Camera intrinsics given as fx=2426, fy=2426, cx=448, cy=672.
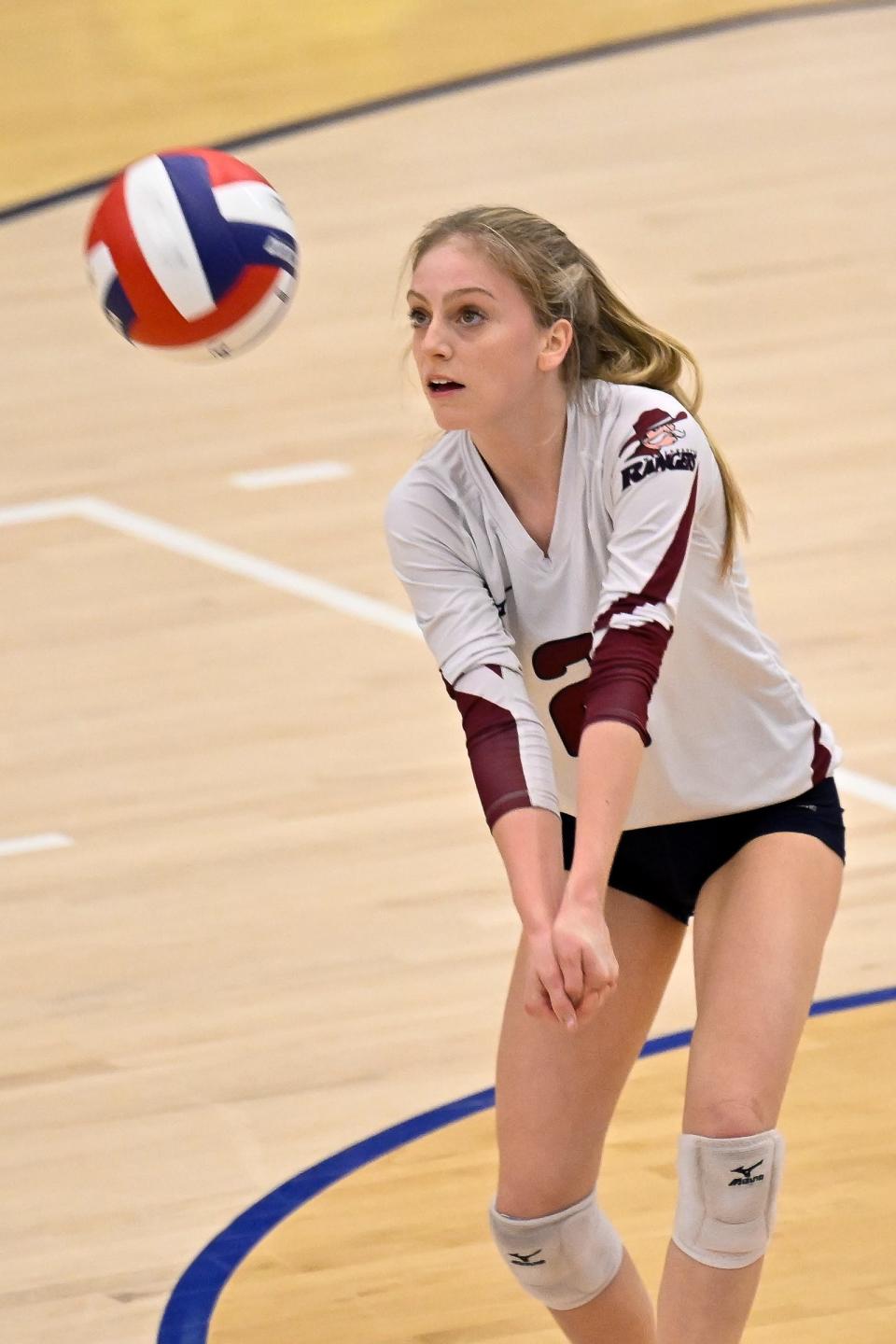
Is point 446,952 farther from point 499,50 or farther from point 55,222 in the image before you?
point 499,50

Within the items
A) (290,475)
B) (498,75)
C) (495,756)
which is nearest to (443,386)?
(495,756)

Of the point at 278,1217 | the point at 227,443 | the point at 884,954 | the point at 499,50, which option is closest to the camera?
the point at 278,1217

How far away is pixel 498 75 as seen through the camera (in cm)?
1238

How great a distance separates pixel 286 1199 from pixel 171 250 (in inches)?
74.1

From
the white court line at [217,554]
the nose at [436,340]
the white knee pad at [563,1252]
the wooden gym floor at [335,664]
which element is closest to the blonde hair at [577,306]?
the nose at [436,340]

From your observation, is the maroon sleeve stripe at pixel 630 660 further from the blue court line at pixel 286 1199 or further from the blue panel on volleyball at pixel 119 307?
the blue court line at pixel 286 1199

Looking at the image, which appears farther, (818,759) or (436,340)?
(818,759)

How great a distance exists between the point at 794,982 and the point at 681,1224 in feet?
1.22

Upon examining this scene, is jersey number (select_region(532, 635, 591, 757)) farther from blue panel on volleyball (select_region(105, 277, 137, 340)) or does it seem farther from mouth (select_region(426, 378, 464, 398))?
blue panel on volleyball (select_region(105, 277, 137, 340))

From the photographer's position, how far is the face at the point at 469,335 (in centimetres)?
338

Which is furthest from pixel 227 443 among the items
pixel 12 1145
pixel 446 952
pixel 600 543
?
pixel 600 543

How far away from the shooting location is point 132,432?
29.3ft

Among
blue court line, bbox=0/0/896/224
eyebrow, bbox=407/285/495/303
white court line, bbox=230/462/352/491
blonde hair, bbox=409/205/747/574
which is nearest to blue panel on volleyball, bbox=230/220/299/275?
blonde hair, bbox=409/205/747/574

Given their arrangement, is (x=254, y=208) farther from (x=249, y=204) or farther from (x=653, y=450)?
(x=653, y=450)
